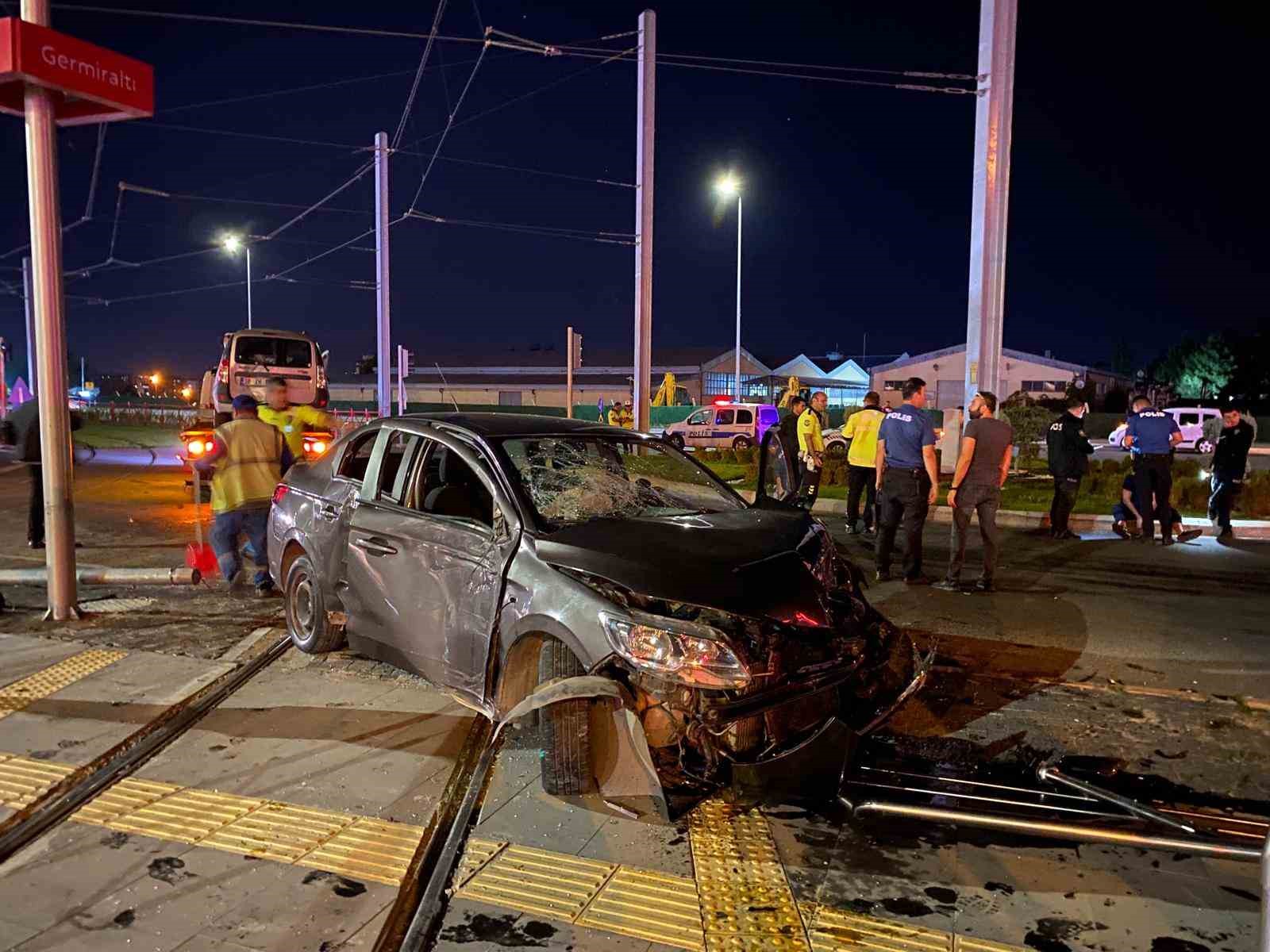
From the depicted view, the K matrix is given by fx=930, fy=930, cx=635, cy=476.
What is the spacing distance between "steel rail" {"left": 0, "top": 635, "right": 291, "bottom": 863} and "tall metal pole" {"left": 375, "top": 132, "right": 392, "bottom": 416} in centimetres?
1578

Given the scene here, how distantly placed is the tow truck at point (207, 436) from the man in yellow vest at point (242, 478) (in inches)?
7.2

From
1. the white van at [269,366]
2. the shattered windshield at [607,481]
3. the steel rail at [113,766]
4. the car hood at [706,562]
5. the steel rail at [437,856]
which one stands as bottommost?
the steel rail at [113,766]

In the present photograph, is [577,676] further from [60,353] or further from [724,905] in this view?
[60,353]

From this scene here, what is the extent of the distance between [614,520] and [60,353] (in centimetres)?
479

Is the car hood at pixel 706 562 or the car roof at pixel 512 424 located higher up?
the car roof at pixel 512 424

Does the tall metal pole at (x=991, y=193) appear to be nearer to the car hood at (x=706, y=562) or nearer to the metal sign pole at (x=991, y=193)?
the metal sign pole at (x=991, y=193)

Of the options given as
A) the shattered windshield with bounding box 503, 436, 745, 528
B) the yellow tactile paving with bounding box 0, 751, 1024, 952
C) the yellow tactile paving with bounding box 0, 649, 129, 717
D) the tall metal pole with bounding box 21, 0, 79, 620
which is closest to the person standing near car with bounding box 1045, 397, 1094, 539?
the shattered windshield with bounding box 503, 436, 745, 528

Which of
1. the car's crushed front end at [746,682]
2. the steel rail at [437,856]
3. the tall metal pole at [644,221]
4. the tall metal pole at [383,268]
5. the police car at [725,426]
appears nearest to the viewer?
the steel rail at [437,856]

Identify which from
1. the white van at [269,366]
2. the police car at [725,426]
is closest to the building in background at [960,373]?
the police car at [725,426]

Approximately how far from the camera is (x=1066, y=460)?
11.2 m

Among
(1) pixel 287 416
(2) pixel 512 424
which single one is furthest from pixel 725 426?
(2) pixel 512 424

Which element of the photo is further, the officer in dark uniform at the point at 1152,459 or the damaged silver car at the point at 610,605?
the officer in dark uniform at the point at 1152,459

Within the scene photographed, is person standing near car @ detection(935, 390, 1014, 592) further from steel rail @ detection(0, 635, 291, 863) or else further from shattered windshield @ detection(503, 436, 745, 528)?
steel rail @ detection(0, 635, 291, 863)

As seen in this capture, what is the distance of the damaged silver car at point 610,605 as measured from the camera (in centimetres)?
363
